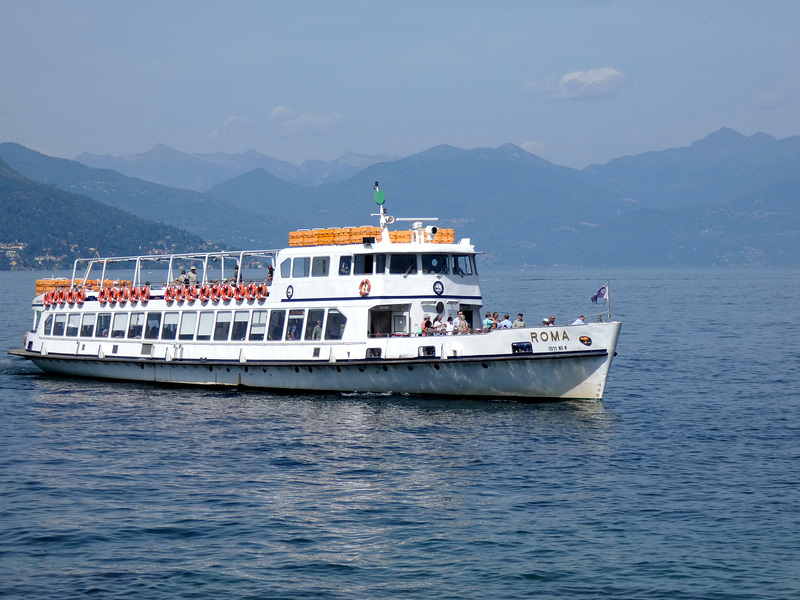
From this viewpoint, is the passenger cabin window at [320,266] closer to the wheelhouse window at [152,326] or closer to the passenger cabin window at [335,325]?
the passenger cabin window at [335,325]

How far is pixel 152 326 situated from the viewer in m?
46.7

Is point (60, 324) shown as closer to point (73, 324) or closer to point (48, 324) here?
point (48, 324)

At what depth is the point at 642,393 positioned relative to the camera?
4478 cm

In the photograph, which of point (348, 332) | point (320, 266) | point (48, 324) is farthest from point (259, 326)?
point (48, 324)

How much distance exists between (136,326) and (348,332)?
494 inches

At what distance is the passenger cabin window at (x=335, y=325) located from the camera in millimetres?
40344

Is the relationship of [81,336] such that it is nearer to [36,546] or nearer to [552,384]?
[552,384]

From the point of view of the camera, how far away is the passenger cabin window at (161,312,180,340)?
45750mm

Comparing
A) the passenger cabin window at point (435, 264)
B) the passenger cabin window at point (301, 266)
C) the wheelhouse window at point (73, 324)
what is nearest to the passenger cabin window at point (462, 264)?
the passenger cabin window at point (435, 264)

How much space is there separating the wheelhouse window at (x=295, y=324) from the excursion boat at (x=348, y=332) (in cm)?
5

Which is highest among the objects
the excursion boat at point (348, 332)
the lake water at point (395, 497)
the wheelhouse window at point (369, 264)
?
the wheelhouse window at point (369, 264)

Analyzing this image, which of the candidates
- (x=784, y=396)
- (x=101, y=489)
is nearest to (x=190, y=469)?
(x=101, y=489)

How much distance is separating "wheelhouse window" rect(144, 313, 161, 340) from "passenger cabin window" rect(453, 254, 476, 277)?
14.3m

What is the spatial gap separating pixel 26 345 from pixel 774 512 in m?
39.9
